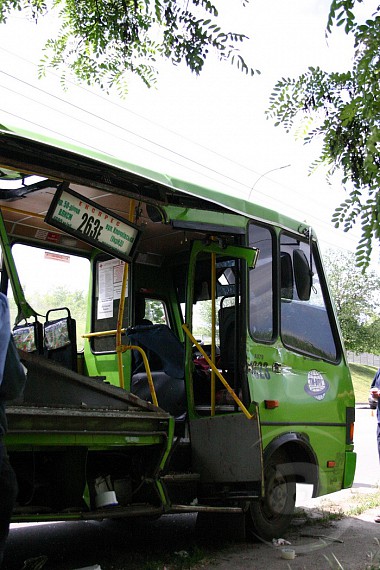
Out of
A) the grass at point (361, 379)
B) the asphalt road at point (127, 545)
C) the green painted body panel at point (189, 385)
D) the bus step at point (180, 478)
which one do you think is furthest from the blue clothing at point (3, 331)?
the grass at point (361, 379)

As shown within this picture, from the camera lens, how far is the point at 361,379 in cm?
4912

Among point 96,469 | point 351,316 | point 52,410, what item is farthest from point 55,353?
point 351,316

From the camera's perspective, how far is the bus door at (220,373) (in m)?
5.68

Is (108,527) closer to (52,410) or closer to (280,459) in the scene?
(280,459)

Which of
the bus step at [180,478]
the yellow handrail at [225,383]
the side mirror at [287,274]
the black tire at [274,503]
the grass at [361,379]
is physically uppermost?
the grass at [361,379]

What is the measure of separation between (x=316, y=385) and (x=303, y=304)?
0.80 meters

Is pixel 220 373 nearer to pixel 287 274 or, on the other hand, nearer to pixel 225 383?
pixel 225 383

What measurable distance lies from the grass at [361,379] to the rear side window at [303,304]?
31938mm

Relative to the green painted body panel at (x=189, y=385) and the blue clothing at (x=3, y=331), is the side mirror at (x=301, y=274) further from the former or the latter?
the blue clothing at (x=3, y=331)

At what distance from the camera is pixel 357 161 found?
9.66ft

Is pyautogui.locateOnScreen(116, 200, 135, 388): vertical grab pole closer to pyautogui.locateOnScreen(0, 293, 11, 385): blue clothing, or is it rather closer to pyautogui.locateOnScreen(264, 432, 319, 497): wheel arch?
pyautogui.locateOnScreen(264, 432, 319, 497): wheel arch

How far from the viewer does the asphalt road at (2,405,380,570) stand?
551 cm

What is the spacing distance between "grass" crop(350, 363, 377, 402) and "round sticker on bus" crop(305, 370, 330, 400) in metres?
32.1

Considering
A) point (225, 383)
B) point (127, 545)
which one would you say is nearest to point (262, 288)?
point (225, 383)
